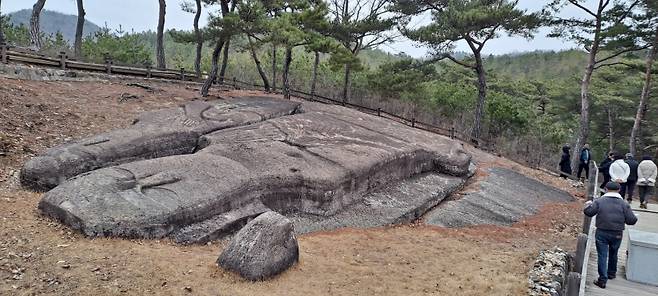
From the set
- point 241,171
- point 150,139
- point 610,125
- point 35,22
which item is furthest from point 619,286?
point 610,125

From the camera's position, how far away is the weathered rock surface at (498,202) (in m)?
12.0

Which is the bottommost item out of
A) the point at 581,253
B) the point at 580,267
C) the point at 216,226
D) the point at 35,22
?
the point at 216,226

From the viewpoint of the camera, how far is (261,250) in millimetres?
6895

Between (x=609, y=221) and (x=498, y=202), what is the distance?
21.3ft

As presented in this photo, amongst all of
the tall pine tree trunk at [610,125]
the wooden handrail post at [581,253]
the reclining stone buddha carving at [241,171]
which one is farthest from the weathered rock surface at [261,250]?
the tall pine tree trunk at [610,125]

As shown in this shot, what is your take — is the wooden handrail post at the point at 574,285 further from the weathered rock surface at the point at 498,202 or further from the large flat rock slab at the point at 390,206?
the weathered rock surface at the point at 498,202

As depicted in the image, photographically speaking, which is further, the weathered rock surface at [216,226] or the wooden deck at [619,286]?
the weathered rock surface at [216,226]

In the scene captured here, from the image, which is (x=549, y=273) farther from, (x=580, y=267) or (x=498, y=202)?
(x=498, y=202)

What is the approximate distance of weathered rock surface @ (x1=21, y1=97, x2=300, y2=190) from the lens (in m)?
9.31

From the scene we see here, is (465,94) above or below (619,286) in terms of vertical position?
above

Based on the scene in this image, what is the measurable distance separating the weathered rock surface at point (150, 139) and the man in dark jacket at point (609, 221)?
9.70 meters

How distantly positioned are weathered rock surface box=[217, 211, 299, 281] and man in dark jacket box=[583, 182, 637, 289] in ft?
16.3

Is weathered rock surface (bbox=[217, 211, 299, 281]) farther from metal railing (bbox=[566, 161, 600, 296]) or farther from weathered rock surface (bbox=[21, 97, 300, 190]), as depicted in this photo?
weathered rock surface (bbox=[21, 97, 300, 190])

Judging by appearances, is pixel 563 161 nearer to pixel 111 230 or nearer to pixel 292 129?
pixel 292 129
